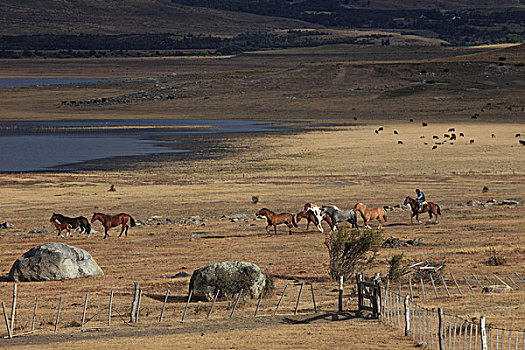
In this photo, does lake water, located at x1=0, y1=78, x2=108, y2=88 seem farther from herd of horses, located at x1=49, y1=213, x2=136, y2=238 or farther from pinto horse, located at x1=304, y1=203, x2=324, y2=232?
pinto horse, located at x1=304, y1=203, x2=324, y2=232

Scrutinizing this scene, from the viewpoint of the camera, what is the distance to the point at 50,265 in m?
22.1

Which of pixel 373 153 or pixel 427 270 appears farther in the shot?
pixel 373 153

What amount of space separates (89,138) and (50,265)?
5117 centimetres

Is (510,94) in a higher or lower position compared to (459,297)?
higher

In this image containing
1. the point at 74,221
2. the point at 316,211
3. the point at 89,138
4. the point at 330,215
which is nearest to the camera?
the point at 330,215

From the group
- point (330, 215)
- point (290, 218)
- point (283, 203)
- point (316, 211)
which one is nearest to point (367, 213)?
point (330, 215)

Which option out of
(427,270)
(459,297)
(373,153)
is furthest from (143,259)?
(373,153)

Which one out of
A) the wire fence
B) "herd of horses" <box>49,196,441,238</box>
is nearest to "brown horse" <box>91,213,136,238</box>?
"herd of horses" <box>49,196,441,238</box>

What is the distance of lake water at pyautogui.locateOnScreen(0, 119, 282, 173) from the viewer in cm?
5841

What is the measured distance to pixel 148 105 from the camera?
106 meters

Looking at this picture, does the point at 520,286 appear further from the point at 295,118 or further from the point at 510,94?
the point at 510,94

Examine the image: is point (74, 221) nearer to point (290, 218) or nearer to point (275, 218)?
point (275, 218)

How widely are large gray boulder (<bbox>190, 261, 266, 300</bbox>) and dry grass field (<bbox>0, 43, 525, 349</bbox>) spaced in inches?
14.1

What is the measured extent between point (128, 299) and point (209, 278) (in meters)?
1.88
